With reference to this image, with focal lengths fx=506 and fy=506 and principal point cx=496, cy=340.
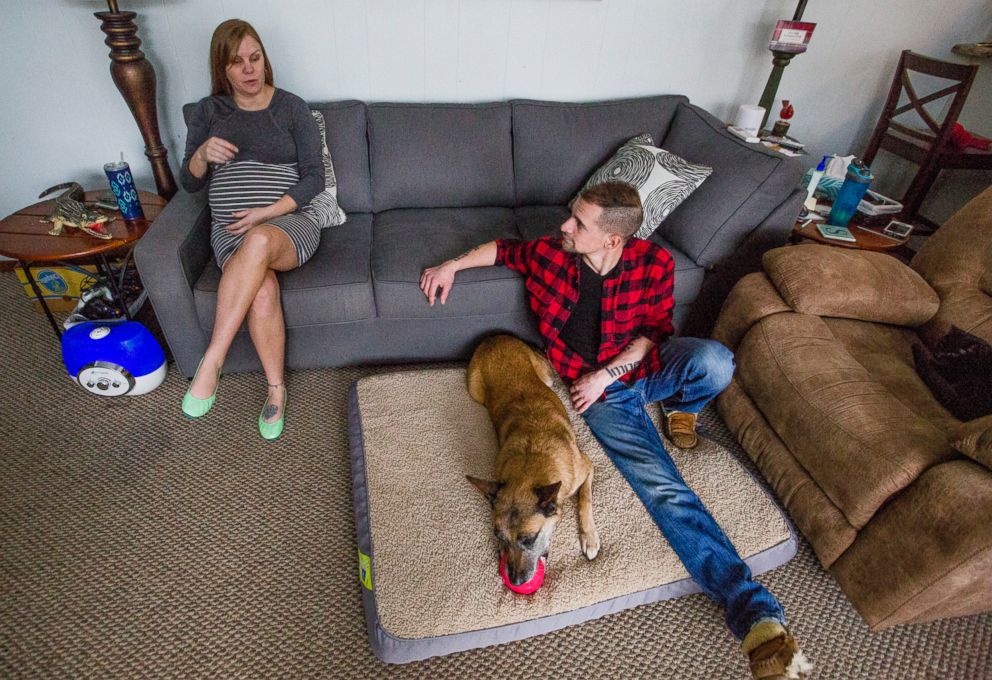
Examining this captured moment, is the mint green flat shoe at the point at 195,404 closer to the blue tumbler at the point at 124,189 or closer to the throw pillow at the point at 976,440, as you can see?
the blue tumbler at the point at 124,189

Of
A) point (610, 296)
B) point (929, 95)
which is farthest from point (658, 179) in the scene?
point (929, 95)

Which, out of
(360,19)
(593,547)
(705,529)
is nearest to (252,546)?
(593,547)

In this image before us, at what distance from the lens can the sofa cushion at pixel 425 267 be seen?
199 centimetres

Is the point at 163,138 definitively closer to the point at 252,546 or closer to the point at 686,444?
the point at 252,546

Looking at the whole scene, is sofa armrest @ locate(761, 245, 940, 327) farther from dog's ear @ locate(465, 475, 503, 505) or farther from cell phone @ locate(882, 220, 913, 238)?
dog's ear @ locate(465, 475, 503, 505)

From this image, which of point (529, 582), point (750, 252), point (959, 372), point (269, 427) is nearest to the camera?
point (529, 582)

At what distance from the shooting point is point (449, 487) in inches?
66.6

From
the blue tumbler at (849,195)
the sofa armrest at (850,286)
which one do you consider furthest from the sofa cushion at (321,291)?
the blue tumbler at (849,195)

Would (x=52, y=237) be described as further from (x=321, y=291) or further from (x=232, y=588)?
(x=232, y=588)

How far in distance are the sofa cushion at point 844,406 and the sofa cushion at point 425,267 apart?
3.11 feet

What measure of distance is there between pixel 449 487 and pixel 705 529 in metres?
0.81

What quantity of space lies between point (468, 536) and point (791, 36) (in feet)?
9.05

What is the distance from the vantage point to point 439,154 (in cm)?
243

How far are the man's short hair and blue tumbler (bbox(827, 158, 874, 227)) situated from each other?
141 centimetres
